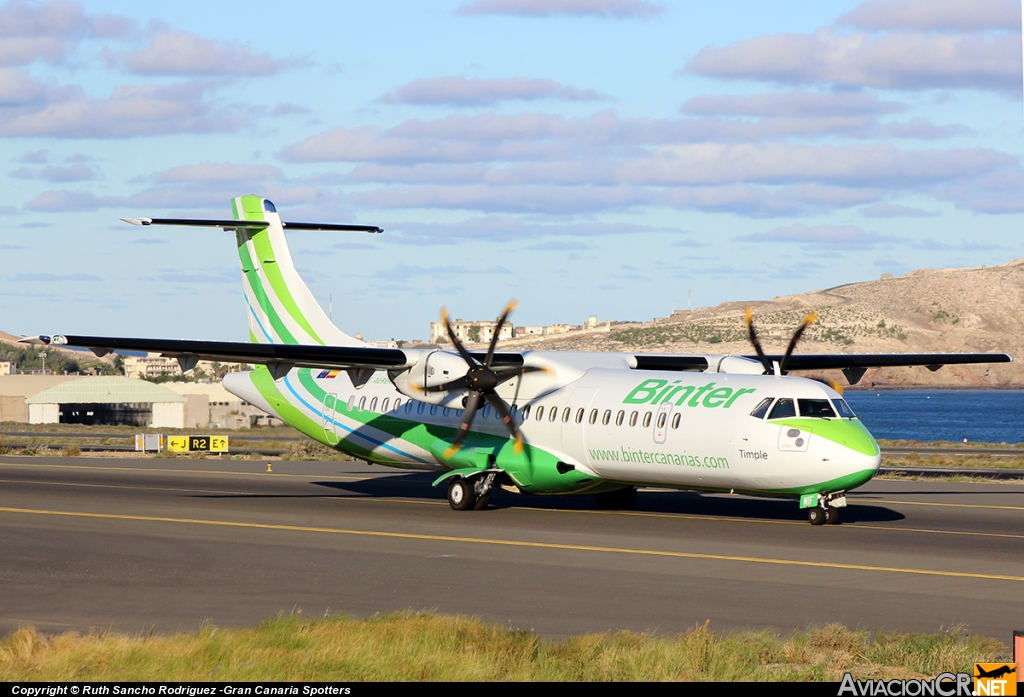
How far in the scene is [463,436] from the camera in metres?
27.2

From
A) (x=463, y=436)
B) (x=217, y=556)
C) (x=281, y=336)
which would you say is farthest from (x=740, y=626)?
(x=281, y=336)

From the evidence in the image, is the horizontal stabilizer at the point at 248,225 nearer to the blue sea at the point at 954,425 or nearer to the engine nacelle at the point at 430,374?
the engine nacelle at the point at 430,374

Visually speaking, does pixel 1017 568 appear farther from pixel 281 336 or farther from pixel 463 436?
pixel 281 336

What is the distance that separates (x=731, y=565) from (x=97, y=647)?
10921mm

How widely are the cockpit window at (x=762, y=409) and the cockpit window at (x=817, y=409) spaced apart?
60 cm

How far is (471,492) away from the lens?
→ 2834cm

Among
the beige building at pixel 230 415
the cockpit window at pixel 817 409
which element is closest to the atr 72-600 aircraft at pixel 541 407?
the cockpit window at pixel 817 409

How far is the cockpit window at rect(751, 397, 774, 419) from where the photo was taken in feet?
79.2

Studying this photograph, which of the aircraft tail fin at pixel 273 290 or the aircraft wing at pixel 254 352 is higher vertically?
the aircraft tail fin at pixel 273 290

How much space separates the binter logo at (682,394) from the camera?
984 inches

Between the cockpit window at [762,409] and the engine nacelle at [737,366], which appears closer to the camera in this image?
the cockpit window at [762,409]

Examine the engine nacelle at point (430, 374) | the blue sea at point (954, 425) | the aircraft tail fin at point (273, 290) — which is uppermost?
the aircraft tail fin at point (273, 290)

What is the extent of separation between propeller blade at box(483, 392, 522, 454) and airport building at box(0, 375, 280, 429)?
71.5 meters

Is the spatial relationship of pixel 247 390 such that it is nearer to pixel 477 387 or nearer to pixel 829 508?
pixel 477 387
